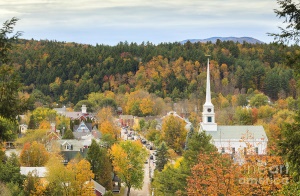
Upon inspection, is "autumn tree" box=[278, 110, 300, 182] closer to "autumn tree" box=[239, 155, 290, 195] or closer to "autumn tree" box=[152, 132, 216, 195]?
"autumn tree" box=[239, 155, 290, 195]

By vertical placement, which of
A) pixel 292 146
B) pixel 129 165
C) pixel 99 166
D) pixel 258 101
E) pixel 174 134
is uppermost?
pixel 292 146

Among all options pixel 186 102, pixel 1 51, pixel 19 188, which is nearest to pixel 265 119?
pixel 186 102

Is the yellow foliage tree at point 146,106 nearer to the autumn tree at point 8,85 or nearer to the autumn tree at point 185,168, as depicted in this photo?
the autumn tree at point 185,168

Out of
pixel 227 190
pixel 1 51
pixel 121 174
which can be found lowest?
pixel 121 174

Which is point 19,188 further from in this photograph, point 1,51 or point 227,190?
point 1,51

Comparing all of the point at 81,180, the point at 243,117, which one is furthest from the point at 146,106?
the point at 81,180

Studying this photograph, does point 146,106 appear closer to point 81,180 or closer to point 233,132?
point 233,132
